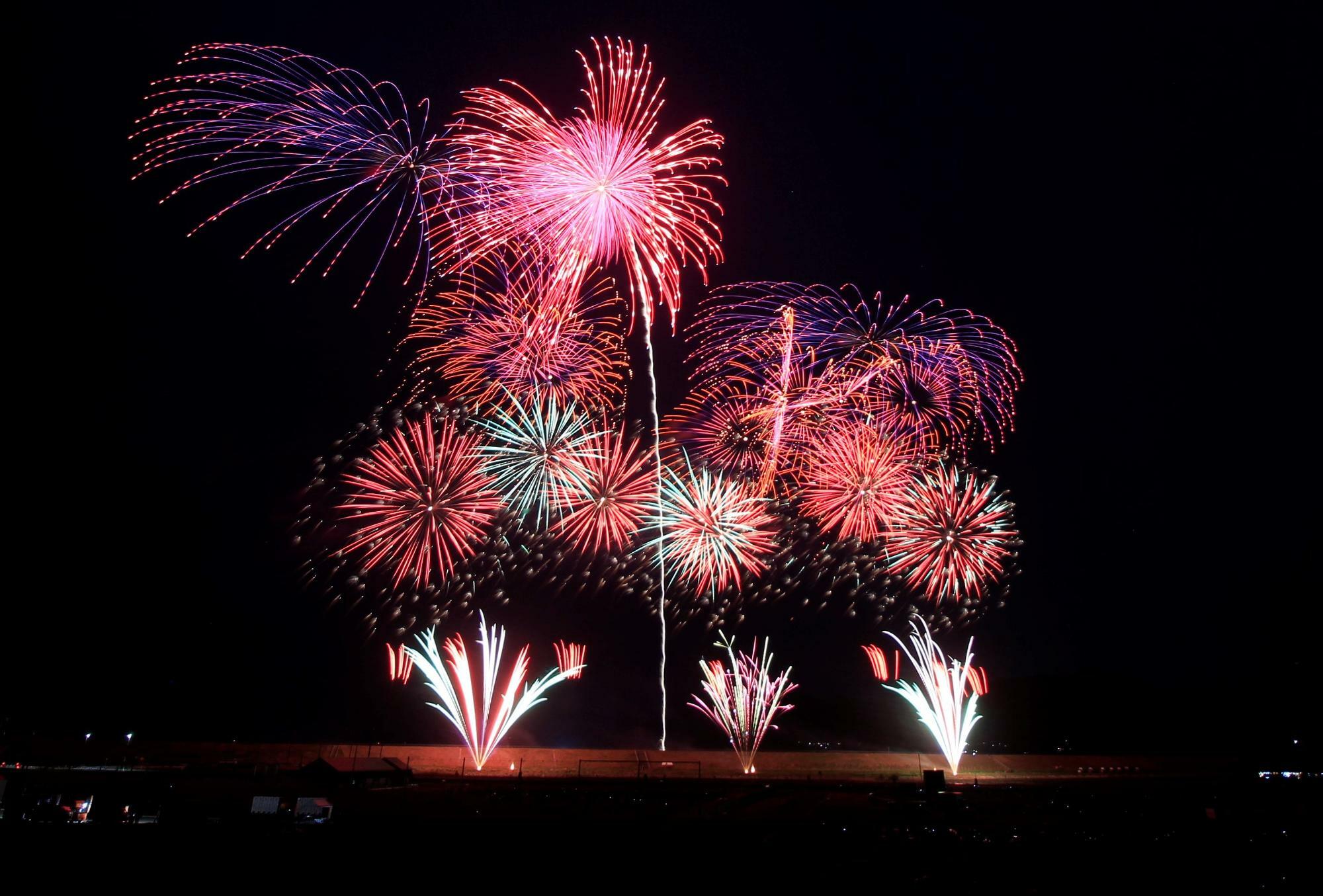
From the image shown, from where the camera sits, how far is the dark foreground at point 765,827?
13.3 meters

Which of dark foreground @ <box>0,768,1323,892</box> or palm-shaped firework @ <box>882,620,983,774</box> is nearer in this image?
dark foreground @ <box>0,768,1323,892</box>

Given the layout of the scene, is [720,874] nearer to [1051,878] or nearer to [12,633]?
[1051,878]

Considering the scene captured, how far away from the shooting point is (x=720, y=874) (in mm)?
12844

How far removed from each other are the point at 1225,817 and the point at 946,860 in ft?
36.9

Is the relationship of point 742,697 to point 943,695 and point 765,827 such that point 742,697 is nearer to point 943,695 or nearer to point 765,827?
point 943,695

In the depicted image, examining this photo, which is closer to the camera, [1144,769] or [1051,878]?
[1051,878]

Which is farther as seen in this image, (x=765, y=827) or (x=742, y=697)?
(x=742, y=697)

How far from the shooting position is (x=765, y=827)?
1861cm

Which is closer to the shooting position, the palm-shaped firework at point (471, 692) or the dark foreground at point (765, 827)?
the dark foreground at point (765, 827)

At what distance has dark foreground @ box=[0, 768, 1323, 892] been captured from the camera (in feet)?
43.7

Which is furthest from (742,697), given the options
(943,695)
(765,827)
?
(765,827)

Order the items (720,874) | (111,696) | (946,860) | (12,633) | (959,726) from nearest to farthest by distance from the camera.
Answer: (720,874) < (946,860) < (959,726) < (12,633) < (111,696)

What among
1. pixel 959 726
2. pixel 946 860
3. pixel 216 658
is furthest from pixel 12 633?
pixel 946 860

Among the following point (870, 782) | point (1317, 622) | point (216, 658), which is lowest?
point (870, 782)
